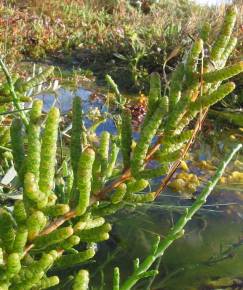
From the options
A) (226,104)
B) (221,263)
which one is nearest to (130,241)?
(221,263)

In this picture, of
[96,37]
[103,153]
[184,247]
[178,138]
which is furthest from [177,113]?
[96,37]

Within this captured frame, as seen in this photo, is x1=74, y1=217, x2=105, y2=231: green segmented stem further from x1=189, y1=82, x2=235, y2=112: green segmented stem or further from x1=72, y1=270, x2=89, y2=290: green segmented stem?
x1=189, y1=82, x2=235, y2=112: green segmented stem

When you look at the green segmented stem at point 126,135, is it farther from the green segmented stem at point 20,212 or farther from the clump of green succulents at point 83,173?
the green segmented stem at point 20,212

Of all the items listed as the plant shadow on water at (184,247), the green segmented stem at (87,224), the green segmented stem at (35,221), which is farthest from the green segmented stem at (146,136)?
the plant shadow on water at (184,247)

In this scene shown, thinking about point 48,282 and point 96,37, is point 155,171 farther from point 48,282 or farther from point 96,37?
point 96,37

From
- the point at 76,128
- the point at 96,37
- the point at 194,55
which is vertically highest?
the point at 194,55

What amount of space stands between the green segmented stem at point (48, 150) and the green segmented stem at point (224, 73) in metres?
0.29

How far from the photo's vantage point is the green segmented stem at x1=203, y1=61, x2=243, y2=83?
77cm

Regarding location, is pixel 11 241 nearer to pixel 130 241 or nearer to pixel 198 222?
pixel 130 241

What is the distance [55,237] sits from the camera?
2.39 feet

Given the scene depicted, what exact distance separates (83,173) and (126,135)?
0.72ft

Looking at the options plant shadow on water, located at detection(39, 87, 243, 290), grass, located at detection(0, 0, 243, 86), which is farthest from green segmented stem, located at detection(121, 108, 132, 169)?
grass, located at detection(0, 0, 243, 86)

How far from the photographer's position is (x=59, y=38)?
885cm

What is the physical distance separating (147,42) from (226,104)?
2280mm
